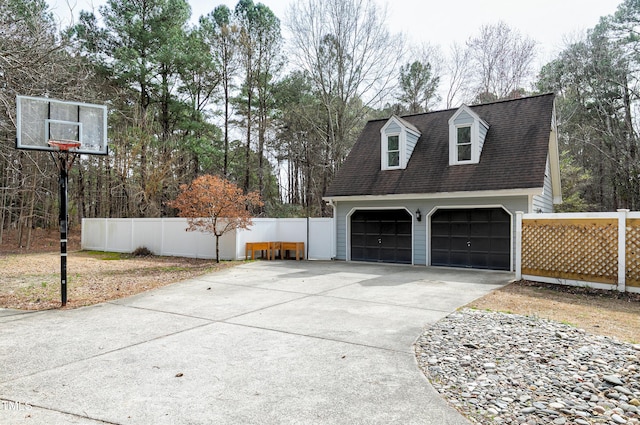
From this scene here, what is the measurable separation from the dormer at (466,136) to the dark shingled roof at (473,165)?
0.24m

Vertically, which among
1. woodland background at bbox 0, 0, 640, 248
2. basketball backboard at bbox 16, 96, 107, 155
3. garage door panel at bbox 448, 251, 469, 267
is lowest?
garage door panel at bbox 448, 251, 469, 267

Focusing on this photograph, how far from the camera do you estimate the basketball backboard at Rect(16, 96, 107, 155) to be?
6.79 metres

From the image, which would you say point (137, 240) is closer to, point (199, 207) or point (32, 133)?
point (199, 207)

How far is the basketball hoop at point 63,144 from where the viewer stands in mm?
6950

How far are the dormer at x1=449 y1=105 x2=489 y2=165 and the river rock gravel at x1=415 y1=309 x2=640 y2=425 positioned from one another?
27.3 feet

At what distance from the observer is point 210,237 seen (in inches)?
613

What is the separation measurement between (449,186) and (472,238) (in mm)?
1785

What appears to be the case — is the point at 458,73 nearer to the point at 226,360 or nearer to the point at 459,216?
the point at 459,216

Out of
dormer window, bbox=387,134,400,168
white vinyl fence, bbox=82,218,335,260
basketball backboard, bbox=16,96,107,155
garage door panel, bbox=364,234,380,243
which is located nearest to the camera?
basketball backboard, bbox=16,96,107,155

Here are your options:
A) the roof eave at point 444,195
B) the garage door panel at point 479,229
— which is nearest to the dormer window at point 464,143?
the roof eave at point 444,195

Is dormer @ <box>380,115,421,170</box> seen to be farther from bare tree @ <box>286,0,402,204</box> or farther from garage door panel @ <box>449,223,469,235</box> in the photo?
bare tree @ <box>286,0,402,204</box>

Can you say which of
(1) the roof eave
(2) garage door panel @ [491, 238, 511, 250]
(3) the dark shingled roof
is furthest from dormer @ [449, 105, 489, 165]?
(2) garage door panel @ [491, 238, 511, 250]

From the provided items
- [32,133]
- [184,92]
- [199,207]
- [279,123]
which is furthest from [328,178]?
[32,133]

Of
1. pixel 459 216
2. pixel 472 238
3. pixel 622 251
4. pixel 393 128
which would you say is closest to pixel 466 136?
pixel 393 128
